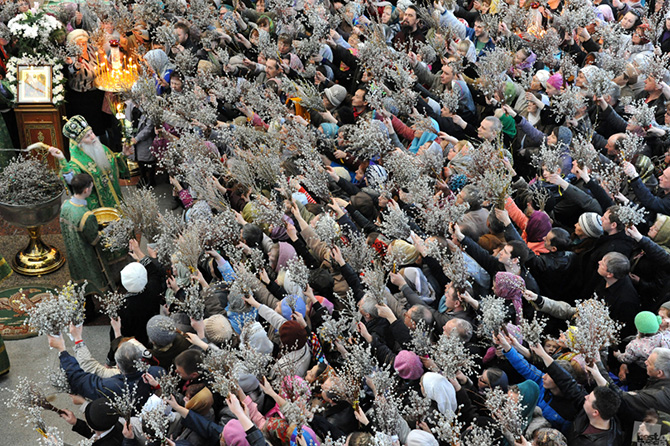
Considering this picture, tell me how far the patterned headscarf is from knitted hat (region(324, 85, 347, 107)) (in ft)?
16.6

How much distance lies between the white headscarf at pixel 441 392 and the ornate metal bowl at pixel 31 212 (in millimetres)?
5923

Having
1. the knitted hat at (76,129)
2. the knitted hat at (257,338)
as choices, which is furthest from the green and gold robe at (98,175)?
the knitted hat at (257,338)

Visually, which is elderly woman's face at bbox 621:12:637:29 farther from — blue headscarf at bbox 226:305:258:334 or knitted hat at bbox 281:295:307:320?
blue headscarf at bbox 226:305:258:334

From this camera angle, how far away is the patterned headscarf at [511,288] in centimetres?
705

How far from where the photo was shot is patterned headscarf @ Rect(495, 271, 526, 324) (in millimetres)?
7051

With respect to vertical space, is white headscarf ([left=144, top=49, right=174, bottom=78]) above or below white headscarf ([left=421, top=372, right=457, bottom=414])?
below

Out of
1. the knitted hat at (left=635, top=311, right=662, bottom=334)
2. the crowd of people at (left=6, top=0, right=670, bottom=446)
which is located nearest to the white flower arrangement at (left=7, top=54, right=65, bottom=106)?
the crowd of people at (left=6, top=0, right=670, bottom=446)

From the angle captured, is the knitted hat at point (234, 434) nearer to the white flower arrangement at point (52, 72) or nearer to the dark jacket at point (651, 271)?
the dark jacket at point (651, 271)

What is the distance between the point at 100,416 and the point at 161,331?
1.09 m

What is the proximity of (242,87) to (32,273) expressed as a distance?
4.32m

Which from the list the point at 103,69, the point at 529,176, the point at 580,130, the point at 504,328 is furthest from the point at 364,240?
the point at 103,69

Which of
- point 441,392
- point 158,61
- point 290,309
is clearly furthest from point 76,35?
point 441,392

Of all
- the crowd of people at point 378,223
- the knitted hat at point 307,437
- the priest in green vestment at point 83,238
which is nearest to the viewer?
the knitted hat at point 307,437

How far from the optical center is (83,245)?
886cm
